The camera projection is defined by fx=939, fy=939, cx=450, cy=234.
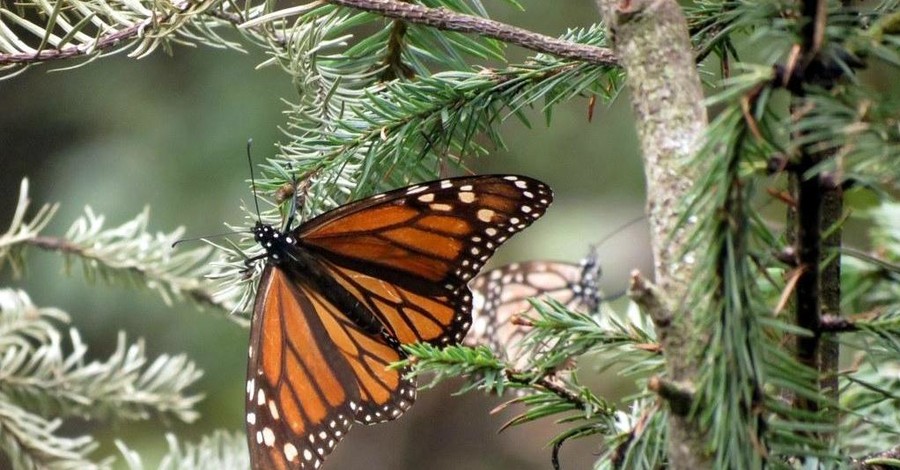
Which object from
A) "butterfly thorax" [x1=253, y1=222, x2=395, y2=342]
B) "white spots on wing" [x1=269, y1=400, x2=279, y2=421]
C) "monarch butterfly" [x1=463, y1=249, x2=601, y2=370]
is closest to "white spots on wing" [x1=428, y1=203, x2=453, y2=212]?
"butterfly thorax" [x1=253, y1=222, x2=395, y2=342]

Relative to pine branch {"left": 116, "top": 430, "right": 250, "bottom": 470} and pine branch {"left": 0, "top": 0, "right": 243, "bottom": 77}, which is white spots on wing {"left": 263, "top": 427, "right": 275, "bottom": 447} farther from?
pine branch {"left": 0, "top": 0, "right": 243, "bottom": 77}

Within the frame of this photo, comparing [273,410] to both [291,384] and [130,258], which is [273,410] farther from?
[130,258]

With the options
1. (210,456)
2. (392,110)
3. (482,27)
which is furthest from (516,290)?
(482,27)

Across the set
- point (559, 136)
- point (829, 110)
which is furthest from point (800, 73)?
point (559, 136)

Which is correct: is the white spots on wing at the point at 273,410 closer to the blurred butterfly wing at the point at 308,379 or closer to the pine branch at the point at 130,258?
the blurred butterfly wing at the point at 308,379

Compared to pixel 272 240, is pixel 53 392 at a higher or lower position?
lower

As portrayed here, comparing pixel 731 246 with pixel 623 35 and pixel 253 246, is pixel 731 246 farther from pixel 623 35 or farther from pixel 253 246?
pixel 253 246
